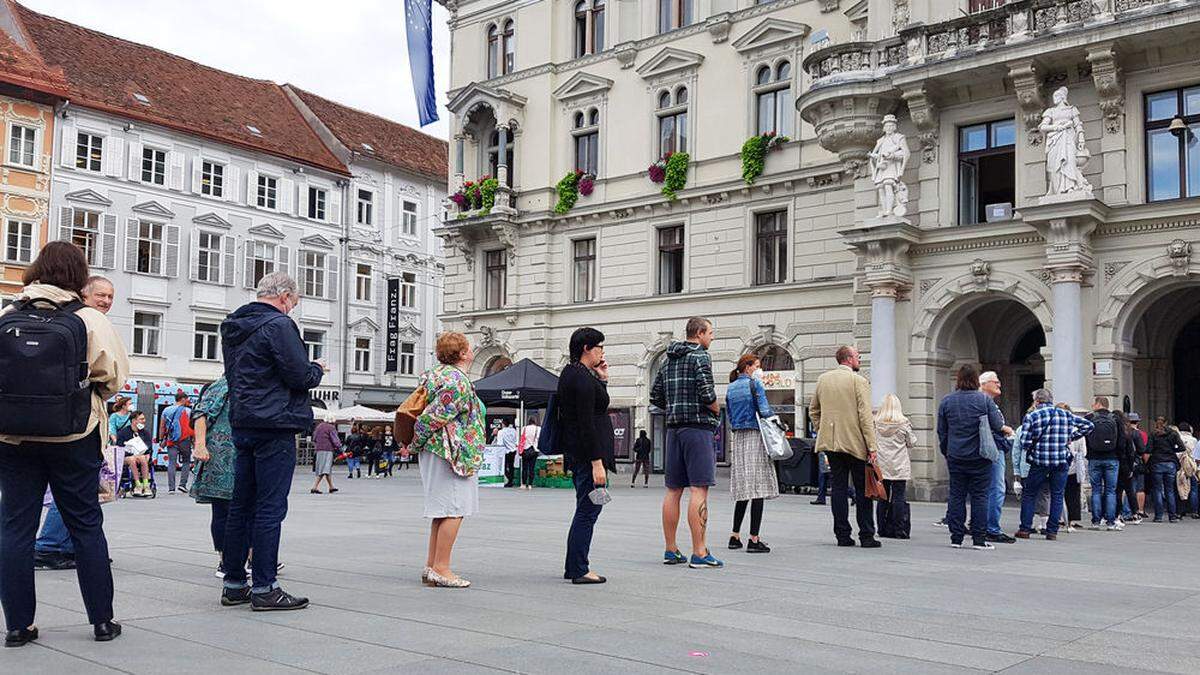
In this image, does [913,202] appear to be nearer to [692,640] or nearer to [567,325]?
[567,325]

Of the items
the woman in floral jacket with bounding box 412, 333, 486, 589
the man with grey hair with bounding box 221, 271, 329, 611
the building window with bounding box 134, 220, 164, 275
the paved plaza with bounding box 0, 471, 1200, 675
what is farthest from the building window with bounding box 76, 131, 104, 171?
the man with grey hair with bounding box 221, 271, 329, 611

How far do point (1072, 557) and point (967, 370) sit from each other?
87.5 inches

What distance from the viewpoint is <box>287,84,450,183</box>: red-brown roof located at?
5609 cm

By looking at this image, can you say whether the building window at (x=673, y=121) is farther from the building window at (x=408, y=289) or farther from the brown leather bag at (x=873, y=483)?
the building window at (x=408, y=289)

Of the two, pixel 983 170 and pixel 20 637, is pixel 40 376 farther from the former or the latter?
pixel 983 170

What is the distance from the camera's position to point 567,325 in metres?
35.9

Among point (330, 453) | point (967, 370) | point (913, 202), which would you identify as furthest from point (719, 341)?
point (967, 370)

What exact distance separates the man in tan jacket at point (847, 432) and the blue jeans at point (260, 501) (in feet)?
21.6

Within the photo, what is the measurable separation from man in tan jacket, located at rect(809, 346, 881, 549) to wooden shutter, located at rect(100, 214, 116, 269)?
1523 inches

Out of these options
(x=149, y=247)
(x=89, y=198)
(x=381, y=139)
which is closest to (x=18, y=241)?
(x=89, y=198)

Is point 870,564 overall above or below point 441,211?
below

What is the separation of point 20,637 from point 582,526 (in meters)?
4.05

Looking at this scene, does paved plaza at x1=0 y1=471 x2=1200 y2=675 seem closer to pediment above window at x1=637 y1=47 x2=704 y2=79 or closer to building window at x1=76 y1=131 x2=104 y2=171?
pediment above window at x1=637 y1=47 x2=704 y2=79

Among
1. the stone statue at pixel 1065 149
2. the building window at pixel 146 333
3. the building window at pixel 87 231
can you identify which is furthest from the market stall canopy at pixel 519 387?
the building window at pixel 87 231
